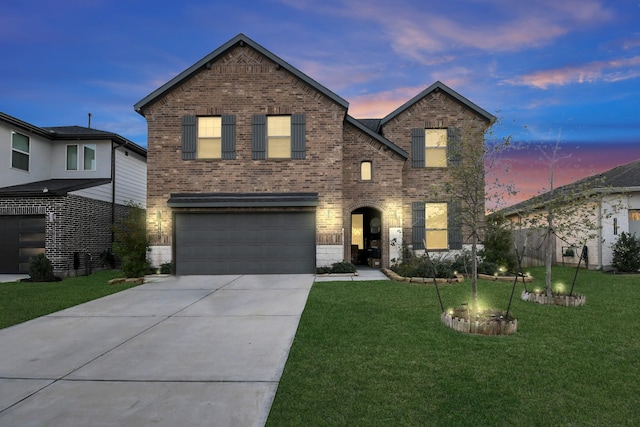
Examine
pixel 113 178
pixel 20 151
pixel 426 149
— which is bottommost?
pixel 113 178

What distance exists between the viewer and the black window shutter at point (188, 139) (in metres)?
14.4

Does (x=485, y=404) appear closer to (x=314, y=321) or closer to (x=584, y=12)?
(x=314, y=321)

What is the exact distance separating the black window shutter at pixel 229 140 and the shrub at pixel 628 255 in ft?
52.0

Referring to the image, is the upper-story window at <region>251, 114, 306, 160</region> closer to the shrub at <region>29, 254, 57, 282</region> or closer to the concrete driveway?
the concrete driveway

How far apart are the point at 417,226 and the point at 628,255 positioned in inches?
327

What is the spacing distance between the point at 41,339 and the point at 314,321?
4721 millimetres

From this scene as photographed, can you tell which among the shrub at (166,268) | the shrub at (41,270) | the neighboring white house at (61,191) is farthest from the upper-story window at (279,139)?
the shrub at (41,270)

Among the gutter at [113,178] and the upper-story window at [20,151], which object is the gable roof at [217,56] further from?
the upper-story window at [20,151]

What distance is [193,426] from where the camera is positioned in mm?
3387

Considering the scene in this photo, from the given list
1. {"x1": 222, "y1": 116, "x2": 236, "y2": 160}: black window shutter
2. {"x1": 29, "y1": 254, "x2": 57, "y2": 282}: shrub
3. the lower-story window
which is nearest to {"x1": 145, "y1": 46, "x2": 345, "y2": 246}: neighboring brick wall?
{"x1": 222, "y1": 116, "x2": 236, "y2": 160}: black window shutter

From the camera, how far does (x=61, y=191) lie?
14.5 m

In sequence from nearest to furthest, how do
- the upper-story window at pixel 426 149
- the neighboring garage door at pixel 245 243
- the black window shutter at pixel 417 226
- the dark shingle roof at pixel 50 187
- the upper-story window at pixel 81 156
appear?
the neighboring garage door at pixel 245 243 < the dark shingle roof at pixel 50 187 < the black window shutter at pixel 417 226 < the upper-story window at pixel 426 149 < the upper-story window at pixel 81 156

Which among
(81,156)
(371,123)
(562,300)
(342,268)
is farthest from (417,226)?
(81,156)

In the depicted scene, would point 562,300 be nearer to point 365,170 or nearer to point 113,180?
point 365,170
